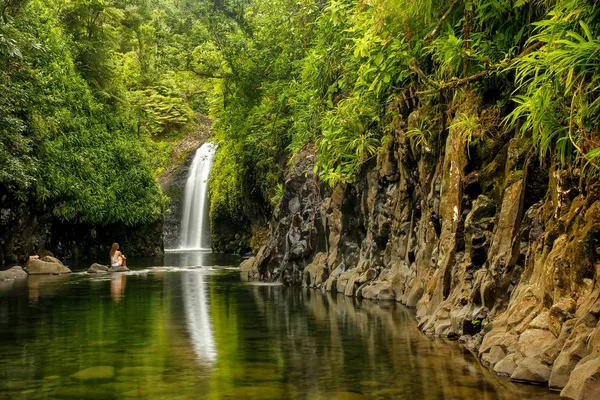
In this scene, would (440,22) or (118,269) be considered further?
(118,269)

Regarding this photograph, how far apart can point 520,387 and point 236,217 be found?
3011cm

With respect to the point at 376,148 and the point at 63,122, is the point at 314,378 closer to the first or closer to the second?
the point at 376,148

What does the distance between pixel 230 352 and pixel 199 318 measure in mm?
3204

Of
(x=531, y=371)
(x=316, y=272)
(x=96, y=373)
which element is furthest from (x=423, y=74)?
Result: (x=316, y=272)

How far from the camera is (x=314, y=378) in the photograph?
651cm

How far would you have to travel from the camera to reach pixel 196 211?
133ft

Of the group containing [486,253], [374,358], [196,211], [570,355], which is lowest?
[374,358]

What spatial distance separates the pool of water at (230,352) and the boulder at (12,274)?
6183mm

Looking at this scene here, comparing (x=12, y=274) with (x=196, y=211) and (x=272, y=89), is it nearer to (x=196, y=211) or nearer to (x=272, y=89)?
(x=272, y=89)

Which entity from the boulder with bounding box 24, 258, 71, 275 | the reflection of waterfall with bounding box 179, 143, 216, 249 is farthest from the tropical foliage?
the reflection of waterfall with bounding box 179, 143, 216, 249

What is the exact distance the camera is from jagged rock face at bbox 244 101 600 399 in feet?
18.8

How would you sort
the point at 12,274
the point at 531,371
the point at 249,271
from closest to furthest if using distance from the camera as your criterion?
the point at 531,371, the point at 12,274, the point at 249,271

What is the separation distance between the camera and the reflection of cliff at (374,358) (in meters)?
5.95

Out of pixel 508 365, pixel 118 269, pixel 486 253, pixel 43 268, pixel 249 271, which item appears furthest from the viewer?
pixel 118 269
